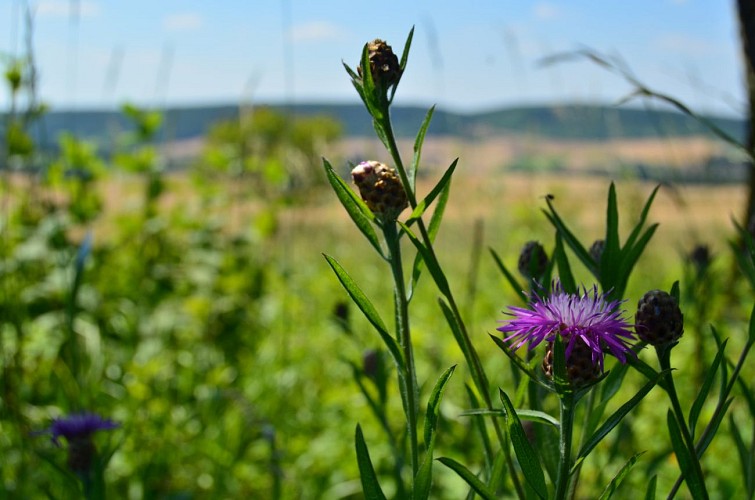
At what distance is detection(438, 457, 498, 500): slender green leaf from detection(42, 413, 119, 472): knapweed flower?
45 cm

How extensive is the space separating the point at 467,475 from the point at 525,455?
33 millimetres

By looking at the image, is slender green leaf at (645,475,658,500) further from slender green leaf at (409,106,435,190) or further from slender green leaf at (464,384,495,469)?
slender green leaf at (409,106,435,190)

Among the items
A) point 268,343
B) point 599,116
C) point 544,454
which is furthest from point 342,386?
point 599,116

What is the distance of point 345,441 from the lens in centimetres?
157

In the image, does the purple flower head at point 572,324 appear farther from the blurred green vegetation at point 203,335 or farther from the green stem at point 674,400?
the blurred green vegetation at point 203,335

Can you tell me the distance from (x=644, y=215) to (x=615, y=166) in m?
1.94

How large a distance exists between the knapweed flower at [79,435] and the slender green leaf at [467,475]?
0.45 m

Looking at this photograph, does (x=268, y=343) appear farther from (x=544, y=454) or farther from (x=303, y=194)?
(x=544, y=454)

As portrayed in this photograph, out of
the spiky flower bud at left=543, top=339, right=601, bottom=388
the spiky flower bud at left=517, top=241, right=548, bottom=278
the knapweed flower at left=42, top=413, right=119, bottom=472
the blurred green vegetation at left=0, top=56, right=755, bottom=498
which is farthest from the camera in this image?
the blurred green vegetation at left=0, top=56, right=755, bottom=498

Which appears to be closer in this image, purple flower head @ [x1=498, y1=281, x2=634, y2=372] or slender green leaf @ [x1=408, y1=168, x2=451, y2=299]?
purple flower head @ [x1=498, y1=281, x2=634, y2=372]

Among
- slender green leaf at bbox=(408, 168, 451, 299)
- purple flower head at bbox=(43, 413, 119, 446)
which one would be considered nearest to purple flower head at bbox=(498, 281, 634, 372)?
slender green leaf at bbox=(408, 168, 451, 299)

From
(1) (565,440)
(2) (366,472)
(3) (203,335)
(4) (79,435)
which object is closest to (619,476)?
(1) (565,440)

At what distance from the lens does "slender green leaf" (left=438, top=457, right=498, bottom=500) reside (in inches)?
17.2

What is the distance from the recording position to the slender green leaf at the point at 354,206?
48cm
